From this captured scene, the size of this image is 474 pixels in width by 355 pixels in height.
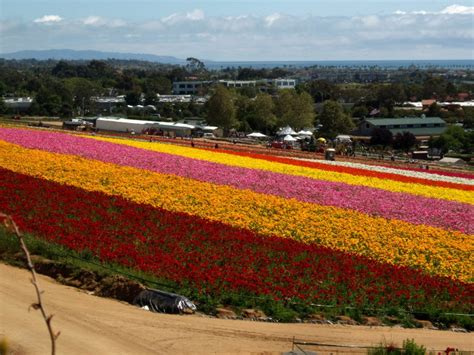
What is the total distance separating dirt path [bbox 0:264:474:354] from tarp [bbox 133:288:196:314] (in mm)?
245

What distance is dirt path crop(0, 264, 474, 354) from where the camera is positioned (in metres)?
12.5

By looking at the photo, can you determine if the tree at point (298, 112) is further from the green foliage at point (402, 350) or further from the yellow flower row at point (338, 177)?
the green foliage at point (402, 350)

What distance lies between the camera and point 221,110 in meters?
85.5

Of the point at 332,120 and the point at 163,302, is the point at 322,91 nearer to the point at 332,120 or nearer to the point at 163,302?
the point at 332,120

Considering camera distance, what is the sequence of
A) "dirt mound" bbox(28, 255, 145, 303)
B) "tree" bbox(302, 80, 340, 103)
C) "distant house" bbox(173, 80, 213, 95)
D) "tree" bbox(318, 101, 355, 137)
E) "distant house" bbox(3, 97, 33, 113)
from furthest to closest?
"distant house" bbox(173, 80, 213, 95) → "tree" bbox(302, 80, 340, 103) → "distant house" bbox(3, 97, 33, 113) → "tree" bbox(318, 101, 355, 137) → "dirt mound" bbox(28, 255, 145, 303)

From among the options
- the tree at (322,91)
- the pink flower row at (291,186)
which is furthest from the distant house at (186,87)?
the pink flower row at (291,186)

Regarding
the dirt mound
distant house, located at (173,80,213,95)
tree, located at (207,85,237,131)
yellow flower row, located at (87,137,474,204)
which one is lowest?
distant house, located at (173,80,213,95)

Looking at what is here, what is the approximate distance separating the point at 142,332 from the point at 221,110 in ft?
239

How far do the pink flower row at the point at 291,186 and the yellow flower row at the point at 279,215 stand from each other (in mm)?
1387

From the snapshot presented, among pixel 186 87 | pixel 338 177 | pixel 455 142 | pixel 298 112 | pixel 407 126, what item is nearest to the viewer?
pixel 338 177

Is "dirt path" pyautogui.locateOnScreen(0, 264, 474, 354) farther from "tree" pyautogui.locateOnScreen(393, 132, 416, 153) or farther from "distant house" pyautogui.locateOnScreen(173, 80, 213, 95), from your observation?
"distant house" pyautogui.locateOnScreen(173, 80, 213, 95)

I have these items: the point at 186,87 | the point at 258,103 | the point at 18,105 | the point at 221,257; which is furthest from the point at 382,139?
the point at 186,87

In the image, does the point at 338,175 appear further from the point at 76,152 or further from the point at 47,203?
the point at 47,203

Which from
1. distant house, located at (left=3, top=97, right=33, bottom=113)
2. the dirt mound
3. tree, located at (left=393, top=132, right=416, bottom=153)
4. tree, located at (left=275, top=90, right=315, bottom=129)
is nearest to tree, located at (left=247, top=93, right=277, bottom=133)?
tree, located at (left=275, top=90, right=315, bottom=129)
